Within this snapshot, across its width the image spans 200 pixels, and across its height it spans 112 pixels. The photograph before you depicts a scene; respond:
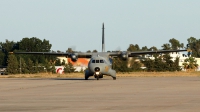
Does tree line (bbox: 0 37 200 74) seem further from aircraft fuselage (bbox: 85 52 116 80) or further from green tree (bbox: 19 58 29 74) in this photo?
aircraft fuselage (bbox: 85 52 116 80)

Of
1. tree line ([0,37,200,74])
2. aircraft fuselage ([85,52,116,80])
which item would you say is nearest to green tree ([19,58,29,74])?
tree line ([0,37,200,74])

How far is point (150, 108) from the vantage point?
16875 millimetres

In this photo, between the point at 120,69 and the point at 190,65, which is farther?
the point at 190,65

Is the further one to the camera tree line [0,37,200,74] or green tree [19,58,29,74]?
green tree [19,58,29,74]

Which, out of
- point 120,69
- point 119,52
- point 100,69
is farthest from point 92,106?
point 120,69

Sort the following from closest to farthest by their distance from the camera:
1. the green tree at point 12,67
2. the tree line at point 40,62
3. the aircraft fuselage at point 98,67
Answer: the aircraft fuselage at point 98,67 < the tree line at point 40,62 < the green tree at point 12,67

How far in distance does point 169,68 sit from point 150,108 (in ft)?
270

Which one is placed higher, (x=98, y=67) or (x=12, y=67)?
(x=12, y=67)

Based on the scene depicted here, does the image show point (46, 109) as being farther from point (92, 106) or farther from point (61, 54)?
point (61, 54)

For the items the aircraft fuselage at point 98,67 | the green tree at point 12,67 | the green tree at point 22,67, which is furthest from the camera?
the green tree at point 22,67

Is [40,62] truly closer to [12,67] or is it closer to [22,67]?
[22,67]

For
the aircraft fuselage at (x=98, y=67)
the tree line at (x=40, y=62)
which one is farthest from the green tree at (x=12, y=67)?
the aircraft fuselage at (x=98, y=67)

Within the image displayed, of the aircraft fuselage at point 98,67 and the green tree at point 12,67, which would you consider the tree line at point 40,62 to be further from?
the aircraft fuselage at point 98,67

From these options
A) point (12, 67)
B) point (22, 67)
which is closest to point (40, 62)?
point (22, 67)
